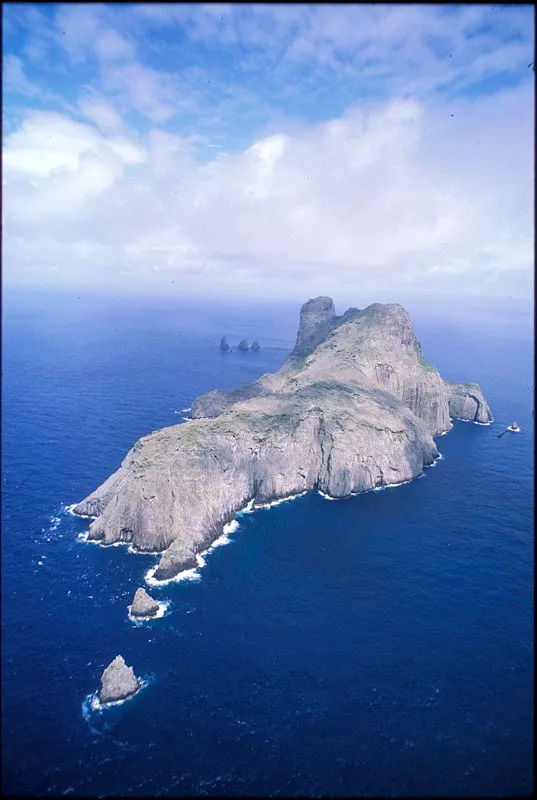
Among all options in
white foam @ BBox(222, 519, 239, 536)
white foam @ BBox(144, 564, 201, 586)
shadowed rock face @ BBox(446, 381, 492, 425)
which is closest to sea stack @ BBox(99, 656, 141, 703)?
white foam @ BBox(144, 564, 201, 586)

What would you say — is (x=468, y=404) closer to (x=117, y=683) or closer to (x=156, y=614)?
(x=156, y=614)

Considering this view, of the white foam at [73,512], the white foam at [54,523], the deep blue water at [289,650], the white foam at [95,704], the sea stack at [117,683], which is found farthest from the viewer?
the white foam at [73,512]

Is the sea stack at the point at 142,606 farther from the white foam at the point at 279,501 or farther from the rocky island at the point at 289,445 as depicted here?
the white foam at the point at 279,501

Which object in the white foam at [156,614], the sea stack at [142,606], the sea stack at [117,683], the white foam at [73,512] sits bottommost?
the sea stack at [117,683]

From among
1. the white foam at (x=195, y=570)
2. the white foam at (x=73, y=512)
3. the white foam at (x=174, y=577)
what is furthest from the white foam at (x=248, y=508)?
the white foam at (x=73, y=512)

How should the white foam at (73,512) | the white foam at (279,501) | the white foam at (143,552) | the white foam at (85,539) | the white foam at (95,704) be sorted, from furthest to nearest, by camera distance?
the white foam at (279,501), the white foam at (73,512), the white foam at (85,539), the white foam at (143,552), the white foam at (95,704)

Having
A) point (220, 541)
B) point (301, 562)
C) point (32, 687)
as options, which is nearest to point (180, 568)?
point (220, 541)
